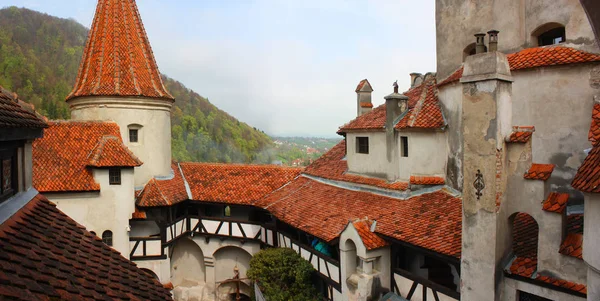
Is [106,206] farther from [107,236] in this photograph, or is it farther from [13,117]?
[13,117]

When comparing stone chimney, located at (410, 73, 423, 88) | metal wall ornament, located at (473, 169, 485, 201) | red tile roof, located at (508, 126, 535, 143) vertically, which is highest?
stone chimney, located at (410, 73, 423, 88)

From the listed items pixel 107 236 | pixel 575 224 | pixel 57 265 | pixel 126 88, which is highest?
pixel 126 88

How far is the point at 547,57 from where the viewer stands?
1103 cm

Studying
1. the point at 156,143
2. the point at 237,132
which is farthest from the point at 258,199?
the point at 237,132

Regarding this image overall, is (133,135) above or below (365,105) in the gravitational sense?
below

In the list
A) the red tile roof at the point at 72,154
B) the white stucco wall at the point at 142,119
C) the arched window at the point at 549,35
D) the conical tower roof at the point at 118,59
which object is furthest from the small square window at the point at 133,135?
the arched window at the point at 549,35

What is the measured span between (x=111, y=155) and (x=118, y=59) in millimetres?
4940

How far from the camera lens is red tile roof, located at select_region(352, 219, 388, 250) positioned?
12641 mm

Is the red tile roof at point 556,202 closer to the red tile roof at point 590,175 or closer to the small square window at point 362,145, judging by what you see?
the red tile roof at point 590,175

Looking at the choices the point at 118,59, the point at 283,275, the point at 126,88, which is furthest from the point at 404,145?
the point at 118,59

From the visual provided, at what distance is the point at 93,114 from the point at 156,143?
3063mm

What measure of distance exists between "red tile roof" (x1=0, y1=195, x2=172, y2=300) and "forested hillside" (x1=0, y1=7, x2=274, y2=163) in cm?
6091

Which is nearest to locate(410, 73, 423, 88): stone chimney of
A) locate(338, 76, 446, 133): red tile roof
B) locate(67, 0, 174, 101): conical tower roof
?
locate(338, 76, 446, 133): red tile roof

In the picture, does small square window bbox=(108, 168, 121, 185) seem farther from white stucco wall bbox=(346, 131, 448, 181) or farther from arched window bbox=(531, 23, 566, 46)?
arched window bbox=(531, 23, 566, 46)
